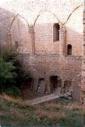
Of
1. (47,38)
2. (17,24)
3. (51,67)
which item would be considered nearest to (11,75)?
(51,67)

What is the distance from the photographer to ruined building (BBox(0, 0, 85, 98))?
18531 mm

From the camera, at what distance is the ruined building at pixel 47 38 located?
730 inches

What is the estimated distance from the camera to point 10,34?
22.2 m

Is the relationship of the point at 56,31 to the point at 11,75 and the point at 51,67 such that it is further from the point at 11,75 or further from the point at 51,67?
the point at 11,75

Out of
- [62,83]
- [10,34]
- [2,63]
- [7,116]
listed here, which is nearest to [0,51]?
[10,34]

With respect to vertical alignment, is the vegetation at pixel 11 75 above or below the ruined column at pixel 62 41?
below

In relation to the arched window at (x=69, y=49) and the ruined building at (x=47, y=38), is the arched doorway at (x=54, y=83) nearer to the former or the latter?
the ruined building at (x=47, y=38)

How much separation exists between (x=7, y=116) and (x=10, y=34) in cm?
1484

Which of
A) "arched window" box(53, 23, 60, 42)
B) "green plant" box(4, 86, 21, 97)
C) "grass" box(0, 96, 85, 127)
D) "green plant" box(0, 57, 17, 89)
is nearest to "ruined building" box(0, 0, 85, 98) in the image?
"arched window" box(53, 23, 60, 42)

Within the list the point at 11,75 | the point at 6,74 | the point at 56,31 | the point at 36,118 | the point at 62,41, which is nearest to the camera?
the point at 36,118

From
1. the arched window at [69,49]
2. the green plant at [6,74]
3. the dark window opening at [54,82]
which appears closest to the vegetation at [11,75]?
the green plant at [6,74]

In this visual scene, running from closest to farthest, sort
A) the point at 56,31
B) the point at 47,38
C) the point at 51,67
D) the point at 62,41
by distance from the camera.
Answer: the point at 62,41, the point at 51,67, the point at 56,31, the point at 47,38

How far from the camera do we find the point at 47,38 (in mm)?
20188

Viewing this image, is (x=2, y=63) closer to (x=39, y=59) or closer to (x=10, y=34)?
(x=39, y=59)
